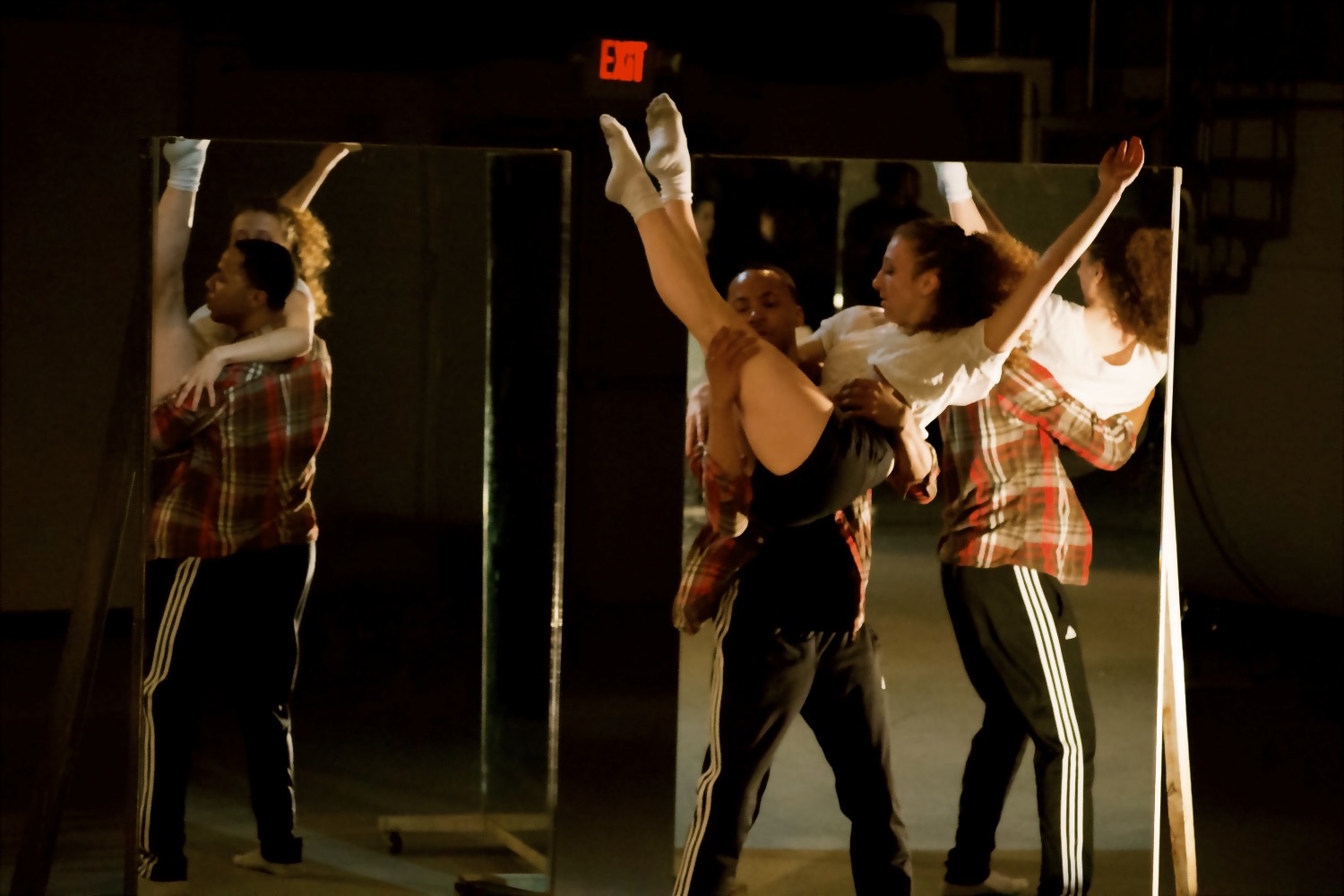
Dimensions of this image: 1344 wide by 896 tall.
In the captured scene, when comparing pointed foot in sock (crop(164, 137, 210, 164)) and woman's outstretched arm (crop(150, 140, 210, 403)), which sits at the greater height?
pointed foot in sock (crop(164, 137, 210, 164))

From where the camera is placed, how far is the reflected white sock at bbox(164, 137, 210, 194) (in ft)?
8.85

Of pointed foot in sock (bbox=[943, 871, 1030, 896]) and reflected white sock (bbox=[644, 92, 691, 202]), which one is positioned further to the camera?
pointed foot in sock (bbox=[943, 871, 1030, 896])

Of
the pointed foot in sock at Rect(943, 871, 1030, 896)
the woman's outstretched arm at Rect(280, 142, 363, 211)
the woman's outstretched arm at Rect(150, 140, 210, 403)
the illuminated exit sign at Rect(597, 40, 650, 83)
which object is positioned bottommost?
the pointed foot in sock at Rect(943, 871, 1030, 896)

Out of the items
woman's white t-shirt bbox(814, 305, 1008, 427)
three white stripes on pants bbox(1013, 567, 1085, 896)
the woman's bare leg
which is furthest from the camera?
three white stripes on pants bbox(1013, 567, 1085, 896)

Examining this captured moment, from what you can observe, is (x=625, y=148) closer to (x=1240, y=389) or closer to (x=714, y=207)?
(x=714, y=207)

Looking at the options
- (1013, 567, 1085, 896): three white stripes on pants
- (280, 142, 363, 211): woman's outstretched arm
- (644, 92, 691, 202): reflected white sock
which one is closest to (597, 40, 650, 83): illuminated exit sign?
(644, 92, 691, 202): reflected white sock

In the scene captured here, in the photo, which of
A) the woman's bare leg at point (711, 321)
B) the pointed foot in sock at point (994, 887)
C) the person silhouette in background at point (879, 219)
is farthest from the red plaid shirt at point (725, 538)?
the pointed foot in sock at point (994, 887)

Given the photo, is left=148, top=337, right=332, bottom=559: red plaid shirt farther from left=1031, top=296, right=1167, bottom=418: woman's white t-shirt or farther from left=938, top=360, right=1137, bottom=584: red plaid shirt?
left=1031, top=296, right=1167, bottom=418: woman's white t-shirt

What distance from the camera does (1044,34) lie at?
302cm

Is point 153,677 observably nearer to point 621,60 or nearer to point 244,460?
point 244,460

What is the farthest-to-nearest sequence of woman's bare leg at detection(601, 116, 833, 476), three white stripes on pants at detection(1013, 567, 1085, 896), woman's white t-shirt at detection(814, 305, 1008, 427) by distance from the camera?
1. three white stripes on pants at detection(1013, 567, 1085, 896)
2. woman's white t-shirt at detection(814, 305, 1008, 427)
3. woman's bare leg at detection(601, 116, 833, 476)

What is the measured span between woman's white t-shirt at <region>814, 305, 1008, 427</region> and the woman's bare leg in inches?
4.2

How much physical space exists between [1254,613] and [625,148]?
429cm

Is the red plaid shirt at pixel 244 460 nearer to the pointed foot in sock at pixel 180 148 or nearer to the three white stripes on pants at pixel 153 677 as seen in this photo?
the three white stripes on pants at pixel 153 677
